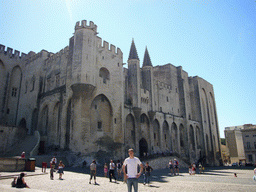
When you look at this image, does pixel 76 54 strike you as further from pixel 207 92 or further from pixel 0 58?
pixel 207 92

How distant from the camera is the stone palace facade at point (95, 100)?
74.9 ft

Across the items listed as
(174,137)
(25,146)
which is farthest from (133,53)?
(25,146)

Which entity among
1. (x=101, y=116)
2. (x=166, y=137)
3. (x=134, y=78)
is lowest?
(x=166, y=137)

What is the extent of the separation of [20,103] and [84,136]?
17093mm

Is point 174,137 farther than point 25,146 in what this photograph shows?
Yes

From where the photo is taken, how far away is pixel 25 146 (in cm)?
2334

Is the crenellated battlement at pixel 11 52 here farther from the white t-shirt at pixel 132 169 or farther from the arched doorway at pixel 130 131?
the white t-shirt at pixel 132 169

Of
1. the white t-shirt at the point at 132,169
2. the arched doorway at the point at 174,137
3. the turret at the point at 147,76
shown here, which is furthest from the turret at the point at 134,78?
the white t-shirt at the point at 132,169

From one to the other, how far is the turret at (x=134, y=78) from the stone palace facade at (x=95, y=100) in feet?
0.49

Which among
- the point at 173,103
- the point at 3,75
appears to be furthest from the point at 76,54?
the point at 173,103

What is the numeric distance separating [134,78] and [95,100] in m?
8.70

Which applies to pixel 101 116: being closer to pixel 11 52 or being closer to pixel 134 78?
pixel 134 78

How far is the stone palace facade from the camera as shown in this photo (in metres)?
22.8

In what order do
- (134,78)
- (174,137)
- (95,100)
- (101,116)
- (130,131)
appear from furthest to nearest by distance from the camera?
(174,137) < (134,78) < (130,131) < (101,116) < (95,100)
